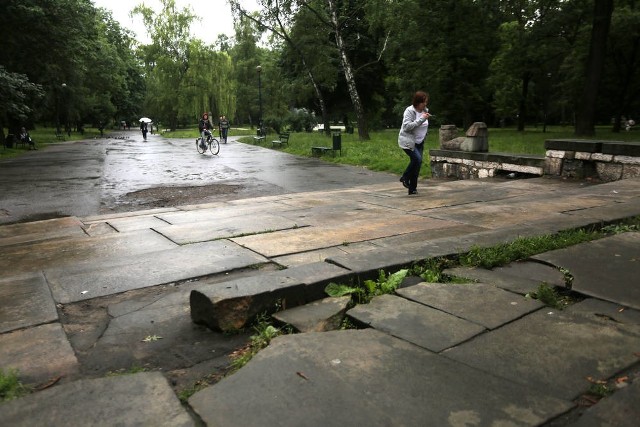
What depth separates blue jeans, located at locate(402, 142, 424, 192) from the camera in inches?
335

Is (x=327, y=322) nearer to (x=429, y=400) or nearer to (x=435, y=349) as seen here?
(x=435, y=349)

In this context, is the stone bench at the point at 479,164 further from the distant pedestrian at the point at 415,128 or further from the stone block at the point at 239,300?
the stone block at the point at 239,300

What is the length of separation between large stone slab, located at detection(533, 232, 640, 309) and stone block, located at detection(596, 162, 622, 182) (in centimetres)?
501

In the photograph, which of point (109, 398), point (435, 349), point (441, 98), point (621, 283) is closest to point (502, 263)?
point (621, 283)

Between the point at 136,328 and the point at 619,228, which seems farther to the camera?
the point at 619,228

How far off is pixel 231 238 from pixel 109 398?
3.35 metres

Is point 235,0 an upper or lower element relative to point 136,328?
upper

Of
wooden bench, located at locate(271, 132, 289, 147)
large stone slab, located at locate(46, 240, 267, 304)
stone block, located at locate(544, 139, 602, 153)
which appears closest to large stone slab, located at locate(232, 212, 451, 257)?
large stone slab, located at locate(46, 240, 267, 304)

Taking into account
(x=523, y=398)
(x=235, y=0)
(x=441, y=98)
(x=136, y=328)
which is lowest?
(x=136, y=328)

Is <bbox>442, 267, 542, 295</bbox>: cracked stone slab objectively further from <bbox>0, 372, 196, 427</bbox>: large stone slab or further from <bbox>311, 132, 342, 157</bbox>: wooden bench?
<bbox>311, 132, 342, 157</bbox>: wooden bench

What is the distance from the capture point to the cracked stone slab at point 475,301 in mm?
2951

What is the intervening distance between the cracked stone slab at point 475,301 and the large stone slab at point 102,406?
1707mm

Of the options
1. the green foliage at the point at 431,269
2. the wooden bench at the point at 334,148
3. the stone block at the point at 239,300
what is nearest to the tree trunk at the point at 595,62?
the wooden bench at the point at 334,148

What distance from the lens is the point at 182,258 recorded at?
4.72 meters
